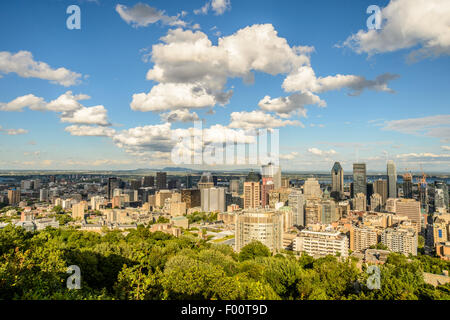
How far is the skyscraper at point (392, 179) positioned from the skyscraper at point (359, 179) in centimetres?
413

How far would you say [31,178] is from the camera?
42.1 m

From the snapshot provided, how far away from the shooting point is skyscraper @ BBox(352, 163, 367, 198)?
178 ft

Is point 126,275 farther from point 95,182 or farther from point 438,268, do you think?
point 95,182

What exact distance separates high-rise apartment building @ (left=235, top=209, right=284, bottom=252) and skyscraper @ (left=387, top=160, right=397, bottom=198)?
4057cm

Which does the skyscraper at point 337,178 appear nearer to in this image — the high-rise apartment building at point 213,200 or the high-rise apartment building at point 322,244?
the high-rise apartment building at point 213,200

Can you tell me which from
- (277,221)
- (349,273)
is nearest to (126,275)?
(349,273)

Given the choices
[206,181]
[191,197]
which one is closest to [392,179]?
[206,181]

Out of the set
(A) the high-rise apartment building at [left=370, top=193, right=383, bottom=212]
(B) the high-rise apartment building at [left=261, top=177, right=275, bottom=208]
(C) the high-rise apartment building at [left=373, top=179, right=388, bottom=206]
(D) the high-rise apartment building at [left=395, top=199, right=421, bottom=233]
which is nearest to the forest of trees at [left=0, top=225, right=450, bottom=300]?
(D) the high-rise apartment building at [left=395, top=199, right=421, bottom=233]

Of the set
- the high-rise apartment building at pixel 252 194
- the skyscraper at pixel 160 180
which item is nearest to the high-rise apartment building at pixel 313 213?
the high-rise apartment building at pixel 252 194

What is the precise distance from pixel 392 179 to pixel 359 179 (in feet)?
18.1

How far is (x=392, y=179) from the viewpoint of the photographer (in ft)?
171

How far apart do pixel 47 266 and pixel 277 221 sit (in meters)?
15.6

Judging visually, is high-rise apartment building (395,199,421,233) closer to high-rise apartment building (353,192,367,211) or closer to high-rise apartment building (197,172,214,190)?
high-rise apartment building (353,192,367,211)

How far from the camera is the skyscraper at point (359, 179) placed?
178 feet
